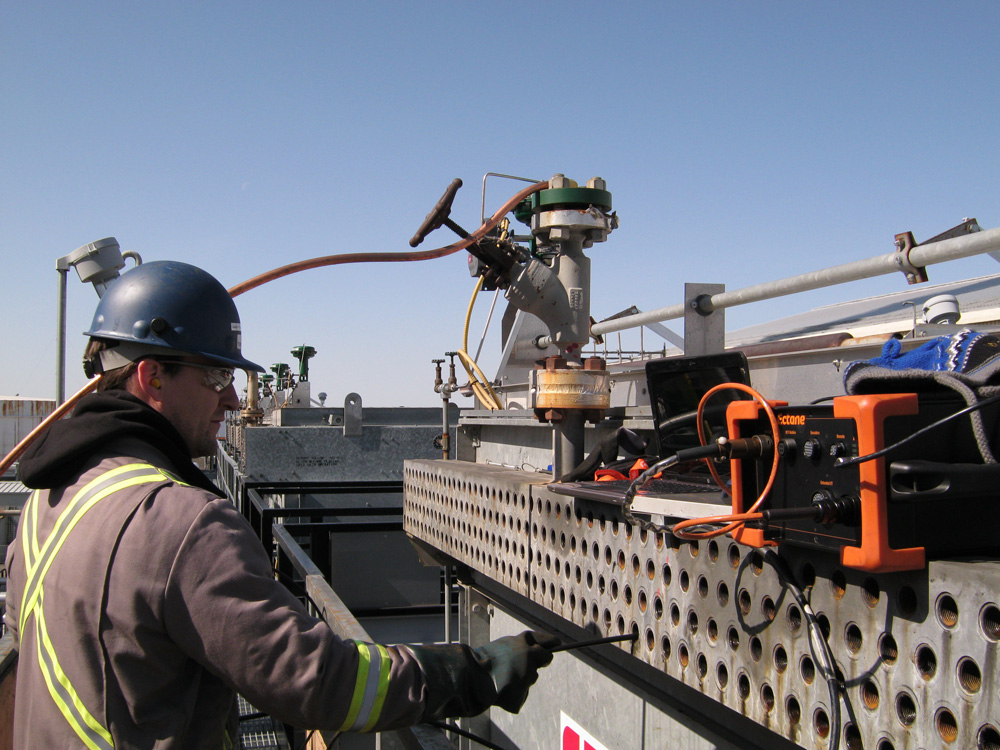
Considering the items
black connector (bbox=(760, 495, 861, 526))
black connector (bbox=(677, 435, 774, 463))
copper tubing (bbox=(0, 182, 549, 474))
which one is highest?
copper tubing (bbox=(0, 182, 549, 474))

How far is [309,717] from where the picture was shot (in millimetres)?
1600

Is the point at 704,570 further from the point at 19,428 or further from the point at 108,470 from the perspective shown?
the point at 19,428

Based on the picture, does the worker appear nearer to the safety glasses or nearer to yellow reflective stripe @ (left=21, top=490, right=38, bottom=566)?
yellow reflective stripe @ (left=21, top=490, right=38, bottom=566)

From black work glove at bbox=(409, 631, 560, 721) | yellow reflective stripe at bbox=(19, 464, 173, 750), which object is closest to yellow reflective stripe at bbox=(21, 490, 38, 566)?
yellow reflective stripe at bbox=(19, 464, 173, 750)

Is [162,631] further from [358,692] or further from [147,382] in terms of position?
[147,382]

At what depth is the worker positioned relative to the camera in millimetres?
1596

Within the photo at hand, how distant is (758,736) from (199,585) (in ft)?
4.68

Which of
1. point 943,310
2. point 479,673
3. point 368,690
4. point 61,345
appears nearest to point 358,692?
point 368,690

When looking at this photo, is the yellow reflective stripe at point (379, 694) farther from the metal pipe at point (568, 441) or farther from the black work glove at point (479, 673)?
the metal pipe at point (568, 441)

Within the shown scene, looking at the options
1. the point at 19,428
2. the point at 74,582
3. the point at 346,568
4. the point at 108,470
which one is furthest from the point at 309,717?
the point at 19,428

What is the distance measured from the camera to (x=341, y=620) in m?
2.37

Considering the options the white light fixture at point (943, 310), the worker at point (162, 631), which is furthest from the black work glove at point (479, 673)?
the white light fixture at point (943, 310)

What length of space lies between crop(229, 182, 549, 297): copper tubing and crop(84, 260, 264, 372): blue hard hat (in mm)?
583

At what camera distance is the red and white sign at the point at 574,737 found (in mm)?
2948
